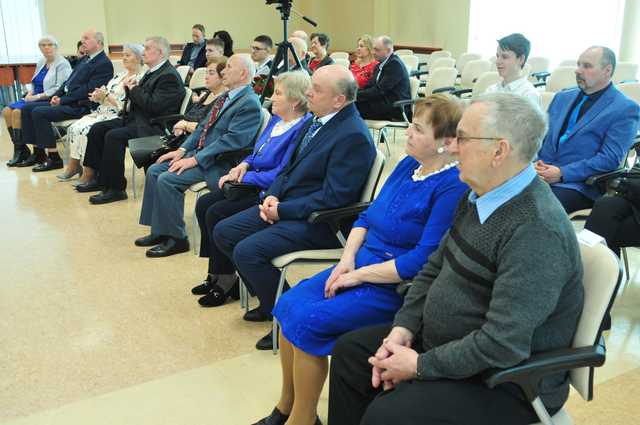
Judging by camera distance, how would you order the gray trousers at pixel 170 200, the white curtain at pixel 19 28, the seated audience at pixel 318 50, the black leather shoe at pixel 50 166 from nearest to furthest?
the gray trousers at pixel 170 200 → the black leather shoe at pixel 50 166 → the seated audience at pixel 318 50 → the white curtain at pixel 19 28

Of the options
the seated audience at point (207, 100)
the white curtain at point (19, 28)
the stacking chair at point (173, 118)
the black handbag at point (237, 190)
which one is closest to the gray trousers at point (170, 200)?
the seated audience at point (207, 100)

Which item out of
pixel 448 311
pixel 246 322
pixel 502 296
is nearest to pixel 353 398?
pixel 448 311

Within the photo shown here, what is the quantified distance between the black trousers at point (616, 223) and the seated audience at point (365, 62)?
142 inches

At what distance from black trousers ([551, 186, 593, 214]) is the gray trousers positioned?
2.01 metres

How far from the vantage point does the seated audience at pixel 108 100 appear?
4953mm

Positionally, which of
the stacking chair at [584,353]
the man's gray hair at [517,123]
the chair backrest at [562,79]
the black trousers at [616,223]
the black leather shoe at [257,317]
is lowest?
the black leather shoe at [257,317]

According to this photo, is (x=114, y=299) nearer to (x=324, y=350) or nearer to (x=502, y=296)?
(x=324, y=350)

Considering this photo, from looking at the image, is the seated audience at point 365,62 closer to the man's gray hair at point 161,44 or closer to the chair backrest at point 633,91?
the man's gray hair at point 161,44

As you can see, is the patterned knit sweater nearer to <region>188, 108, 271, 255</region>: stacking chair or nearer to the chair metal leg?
the chair metal leg

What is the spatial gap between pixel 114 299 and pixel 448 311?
212 cm

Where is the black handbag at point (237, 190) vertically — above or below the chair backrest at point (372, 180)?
below

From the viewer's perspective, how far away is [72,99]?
570 cm

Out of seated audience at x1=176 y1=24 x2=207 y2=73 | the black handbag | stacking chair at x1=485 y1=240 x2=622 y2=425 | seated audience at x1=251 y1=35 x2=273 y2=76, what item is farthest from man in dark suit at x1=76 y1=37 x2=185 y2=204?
stacking chair at x1=485 y1=240 x2=622 y2=425

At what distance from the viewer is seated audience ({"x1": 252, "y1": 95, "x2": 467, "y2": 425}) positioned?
1.90 m
